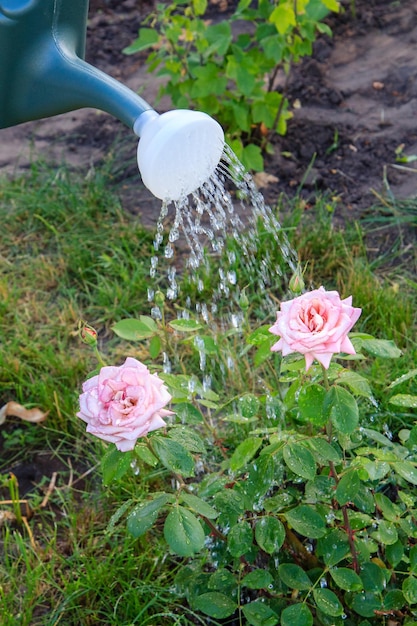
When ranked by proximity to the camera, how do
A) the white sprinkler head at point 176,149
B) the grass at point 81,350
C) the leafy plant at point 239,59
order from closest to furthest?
the white sprinkler head at point 176,149, the grass at point 81,350, the leafy plant at point 239,59

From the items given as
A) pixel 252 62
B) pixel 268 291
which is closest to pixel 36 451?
pixel 268 291

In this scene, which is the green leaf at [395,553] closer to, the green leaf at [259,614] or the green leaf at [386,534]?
the green leaf at [386,534]

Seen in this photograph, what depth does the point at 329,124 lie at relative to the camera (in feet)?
9.82

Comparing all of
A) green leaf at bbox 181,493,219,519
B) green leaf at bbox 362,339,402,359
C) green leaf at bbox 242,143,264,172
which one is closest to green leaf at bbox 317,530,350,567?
green leaf at bbox 181,493,219,519

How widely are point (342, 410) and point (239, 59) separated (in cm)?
172

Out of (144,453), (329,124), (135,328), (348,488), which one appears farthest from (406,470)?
(329,124)

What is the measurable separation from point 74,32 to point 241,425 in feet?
3.15

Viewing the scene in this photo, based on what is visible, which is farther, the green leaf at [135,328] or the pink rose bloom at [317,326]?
the green leaf at [135,328]

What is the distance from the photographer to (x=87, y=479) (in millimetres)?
2027

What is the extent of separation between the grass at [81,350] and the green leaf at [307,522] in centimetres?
34

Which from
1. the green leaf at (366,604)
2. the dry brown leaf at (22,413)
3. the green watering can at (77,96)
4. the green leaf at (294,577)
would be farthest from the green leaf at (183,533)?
the dry brown leaf at (22,413)

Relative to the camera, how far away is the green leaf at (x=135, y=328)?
4.90 feet

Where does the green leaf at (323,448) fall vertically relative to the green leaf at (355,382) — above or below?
below

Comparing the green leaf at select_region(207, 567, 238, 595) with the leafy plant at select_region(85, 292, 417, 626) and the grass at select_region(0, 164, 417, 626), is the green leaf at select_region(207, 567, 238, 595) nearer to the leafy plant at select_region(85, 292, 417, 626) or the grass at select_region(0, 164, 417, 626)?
the leafy plant at select_region(85, 292, 417, 626)
